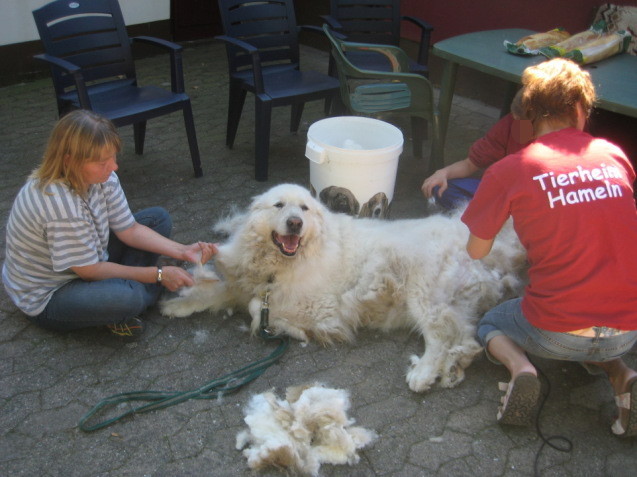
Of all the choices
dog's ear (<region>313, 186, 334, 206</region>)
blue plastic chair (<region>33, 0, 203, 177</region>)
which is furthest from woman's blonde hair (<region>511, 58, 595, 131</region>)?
blue plastic chair (<region>33, 0, 203, 177</region>)

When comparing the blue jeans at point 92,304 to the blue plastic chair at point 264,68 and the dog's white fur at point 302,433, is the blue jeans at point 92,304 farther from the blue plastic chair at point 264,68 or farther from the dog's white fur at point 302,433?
the blue plastic chair at point 264,68

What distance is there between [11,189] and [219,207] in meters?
1.78

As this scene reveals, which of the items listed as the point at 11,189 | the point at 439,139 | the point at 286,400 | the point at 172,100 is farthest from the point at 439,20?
the point at 286,400

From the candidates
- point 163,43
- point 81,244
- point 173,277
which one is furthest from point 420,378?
point 163,43

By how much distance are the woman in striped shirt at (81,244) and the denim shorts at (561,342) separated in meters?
1.69

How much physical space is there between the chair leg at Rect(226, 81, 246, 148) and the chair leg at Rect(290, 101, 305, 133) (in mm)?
644

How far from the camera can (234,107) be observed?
5.37 meters

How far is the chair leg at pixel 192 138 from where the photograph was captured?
476 centimetres

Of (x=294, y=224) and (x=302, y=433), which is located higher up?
(x=294, y=224)

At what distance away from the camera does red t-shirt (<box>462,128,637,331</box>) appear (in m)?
2.29

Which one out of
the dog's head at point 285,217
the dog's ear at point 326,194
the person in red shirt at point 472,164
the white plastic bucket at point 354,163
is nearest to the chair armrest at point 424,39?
the white plastic bucket at point 354,163

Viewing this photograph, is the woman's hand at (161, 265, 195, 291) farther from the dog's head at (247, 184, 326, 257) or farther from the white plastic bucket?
the white plastic bucket

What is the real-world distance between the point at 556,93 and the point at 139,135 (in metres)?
4.02

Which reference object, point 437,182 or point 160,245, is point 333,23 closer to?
point 437,182
